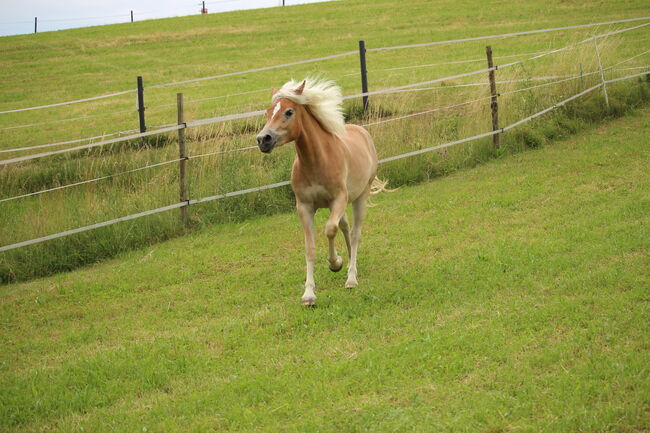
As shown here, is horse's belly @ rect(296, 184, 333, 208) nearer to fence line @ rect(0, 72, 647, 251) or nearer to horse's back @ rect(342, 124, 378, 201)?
horse's back @ rect(342, 124, 378, 201)

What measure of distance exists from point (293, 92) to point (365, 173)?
59.0 inches

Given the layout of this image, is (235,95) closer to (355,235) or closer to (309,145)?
(355,235)

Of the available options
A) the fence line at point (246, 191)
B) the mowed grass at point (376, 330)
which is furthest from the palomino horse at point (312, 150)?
the fence line at point (246, 191)

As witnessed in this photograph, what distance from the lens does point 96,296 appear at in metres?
7.84

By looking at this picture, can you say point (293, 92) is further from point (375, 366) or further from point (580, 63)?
point (580, 63)

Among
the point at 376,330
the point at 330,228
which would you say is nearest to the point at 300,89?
the point at 330,228

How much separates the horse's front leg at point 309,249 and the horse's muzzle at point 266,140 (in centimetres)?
80

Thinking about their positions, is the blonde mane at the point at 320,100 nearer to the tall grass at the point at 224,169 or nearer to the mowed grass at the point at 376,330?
the mowed grass at the point at 376,330

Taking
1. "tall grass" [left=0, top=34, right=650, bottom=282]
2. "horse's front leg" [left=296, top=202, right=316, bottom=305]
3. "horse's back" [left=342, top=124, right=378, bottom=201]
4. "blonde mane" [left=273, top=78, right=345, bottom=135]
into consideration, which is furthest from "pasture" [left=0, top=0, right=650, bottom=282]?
"blonde mane" [left=273, top=78, right=345, bottom=135]

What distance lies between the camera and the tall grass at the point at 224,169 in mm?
9602

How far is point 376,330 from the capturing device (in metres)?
5.83

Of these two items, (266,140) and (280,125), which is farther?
(280,125)

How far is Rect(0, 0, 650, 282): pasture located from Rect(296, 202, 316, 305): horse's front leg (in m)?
3.90

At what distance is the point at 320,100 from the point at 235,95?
1606 cm
